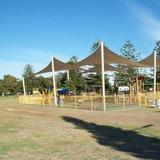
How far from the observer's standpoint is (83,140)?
13102 mm

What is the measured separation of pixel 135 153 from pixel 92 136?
11.7 ft

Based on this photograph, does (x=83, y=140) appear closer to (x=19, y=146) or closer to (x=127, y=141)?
(x=127, y=141)

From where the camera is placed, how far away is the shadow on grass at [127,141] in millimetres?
10789

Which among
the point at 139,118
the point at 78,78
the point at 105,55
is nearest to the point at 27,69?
the point at 78,78

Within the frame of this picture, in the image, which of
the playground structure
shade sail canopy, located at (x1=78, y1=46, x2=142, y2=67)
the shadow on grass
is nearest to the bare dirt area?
the shadow on grass

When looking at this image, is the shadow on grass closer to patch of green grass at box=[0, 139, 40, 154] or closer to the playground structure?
patch of green grass at box=[0, 139, 40, 154]

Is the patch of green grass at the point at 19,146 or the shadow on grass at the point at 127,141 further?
the patch of green grass at the point at 19,146

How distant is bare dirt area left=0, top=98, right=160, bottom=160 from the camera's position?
10.5 m

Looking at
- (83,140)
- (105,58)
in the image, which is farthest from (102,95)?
(83,140)

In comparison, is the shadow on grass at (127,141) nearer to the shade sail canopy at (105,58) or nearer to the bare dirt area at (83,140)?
the bare dirt area at (83,140)

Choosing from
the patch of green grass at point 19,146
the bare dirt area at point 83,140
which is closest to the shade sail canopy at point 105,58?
the bare dirt area at point 83,140

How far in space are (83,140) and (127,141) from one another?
138 centimetres

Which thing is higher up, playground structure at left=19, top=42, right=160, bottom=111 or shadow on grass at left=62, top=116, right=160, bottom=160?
playground structure at left=19, top=42, right=160, bottom=111

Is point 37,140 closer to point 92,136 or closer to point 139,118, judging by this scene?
point 92,136
